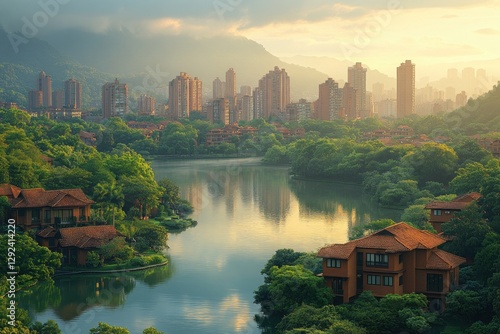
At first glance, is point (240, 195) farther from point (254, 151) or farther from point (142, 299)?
point (254, 151)

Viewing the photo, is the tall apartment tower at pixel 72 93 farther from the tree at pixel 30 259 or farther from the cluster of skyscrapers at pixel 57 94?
the tree at pixel 30 259

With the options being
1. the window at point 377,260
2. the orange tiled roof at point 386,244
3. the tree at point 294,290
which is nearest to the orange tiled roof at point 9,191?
the tree at point 294,290

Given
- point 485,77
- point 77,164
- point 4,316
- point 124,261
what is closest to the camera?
point 4,316

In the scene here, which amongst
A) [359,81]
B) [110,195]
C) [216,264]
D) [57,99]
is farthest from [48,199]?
[57,99]

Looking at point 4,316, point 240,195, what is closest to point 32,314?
point 4,316

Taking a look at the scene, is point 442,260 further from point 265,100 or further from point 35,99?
point 35,99
